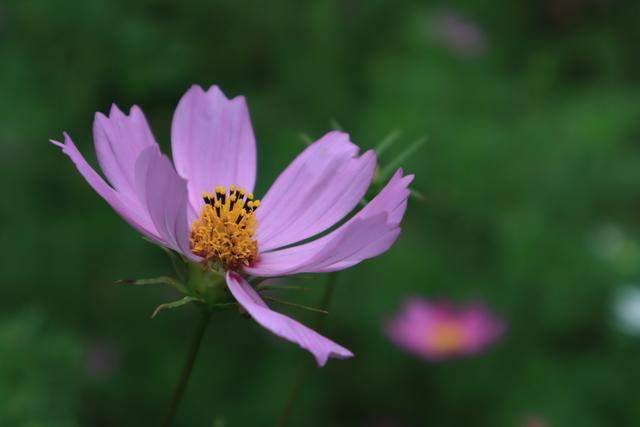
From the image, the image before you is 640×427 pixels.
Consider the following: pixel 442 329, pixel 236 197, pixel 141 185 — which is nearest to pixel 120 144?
pixel 141 185

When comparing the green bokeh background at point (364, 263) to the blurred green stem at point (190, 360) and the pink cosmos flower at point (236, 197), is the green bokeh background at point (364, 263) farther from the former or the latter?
the blurred green stem at point (190, 360)

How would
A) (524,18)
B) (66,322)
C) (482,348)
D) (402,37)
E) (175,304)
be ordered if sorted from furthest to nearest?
(524,18)
(402,37)
(482,348)
(66,322)
(175,304)

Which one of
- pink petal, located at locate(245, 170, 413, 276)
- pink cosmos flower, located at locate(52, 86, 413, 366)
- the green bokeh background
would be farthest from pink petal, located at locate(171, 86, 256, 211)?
the green bokeh background

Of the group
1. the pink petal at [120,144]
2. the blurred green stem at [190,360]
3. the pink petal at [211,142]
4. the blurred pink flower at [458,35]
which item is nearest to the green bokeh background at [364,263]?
the blurred pink flower at [458,35]

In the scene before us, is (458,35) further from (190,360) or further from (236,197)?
(190,360)

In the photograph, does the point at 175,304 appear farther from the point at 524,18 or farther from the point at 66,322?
the point at 524,18

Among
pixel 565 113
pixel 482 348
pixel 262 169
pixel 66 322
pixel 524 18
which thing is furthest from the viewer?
pixel 524 18

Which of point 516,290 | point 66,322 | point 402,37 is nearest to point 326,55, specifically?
point 402,37

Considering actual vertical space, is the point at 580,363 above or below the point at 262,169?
below
